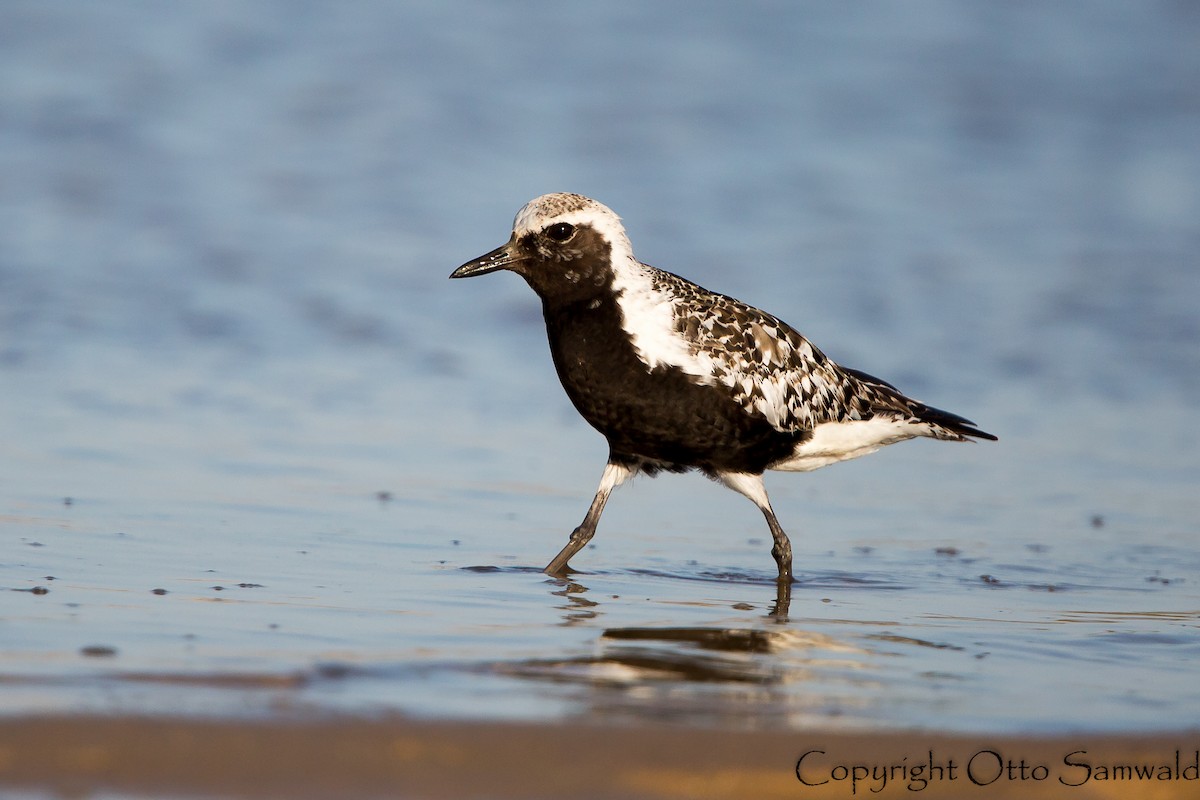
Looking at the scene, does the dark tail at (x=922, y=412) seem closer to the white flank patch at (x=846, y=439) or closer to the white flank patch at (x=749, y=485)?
the white flank patch at (x=846, y=439)

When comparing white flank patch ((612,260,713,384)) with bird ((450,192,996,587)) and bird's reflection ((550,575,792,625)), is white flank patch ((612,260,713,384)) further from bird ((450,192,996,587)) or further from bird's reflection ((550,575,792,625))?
bird's reflection ((550,575,792,625))

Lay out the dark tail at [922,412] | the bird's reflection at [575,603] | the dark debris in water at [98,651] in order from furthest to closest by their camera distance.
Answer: the dark tail at [922,412] → the bird's reflection at [575,603] → the dark debris in water at [98,651]

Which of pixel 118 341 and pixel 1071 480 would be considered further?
pixel 118 341

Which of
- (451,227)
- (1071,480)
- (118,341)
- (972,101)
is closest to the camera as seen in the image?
(1071,480)

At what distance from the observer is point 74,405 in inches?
456

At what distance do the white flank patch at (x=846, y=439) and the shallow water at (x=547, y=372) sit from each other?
568 millimetres

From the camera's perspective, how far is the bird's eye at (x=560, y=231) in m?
8.60

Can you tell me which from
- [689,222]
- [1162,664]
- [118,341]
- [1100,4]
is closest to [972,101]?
[1100,4]

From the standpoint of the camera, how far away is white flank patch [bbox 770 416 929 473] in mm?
9367

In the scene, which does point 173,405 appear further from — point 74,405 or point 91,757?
point 91,757

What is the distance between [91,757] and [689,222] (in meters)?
14.1

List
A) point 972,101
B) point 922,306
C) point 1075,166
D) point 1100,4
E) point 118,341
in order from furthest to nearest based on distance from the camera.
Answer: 1. point 1100,4
2. point 972,101
3. point 1075,166
4. point 922,306
5. point 118,341

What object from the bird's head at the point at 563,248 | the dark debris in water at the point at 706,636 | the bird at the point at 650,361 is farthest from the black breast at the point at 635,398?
the dark debris in water at the point at 706,636

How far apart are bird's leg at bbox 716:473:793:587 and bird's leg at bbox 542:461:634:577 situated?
1.91ft
